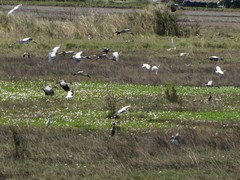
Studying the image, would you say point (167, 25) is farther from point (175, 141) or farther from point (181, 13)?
point (175, 141)

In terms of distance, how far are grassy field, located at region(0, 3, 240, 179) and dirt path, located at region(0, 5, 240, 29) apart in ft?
40.1

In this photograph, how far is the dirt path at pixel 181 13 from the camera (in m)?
47.1

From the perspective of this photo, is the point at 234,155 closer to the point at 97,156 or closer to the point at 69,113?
the point at 97,156

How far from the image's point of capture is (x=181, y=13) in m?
45.2

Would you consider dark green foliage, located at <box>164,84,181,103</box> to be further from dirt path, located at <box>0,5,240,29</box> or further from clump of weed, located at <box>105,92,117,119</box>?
dirt path, located at <box>0,5,240,29</box>

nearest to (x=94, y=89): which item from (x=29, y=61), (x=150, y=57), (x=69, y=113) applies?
(x=69, y=113)

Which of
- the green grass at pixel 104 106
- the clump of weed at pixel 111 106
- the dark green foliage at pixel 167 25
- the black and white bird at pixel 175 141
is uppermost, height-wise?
the black and white bird at pixel 175 141

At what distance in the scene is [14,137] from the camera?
12.8 m

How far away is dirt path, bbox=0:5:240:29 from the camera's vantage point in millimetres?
47094

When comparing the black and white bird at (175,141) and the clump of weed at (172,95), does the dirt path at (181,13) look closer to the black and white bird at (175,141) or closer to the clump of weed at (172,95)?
the clump of weed at (172,95)

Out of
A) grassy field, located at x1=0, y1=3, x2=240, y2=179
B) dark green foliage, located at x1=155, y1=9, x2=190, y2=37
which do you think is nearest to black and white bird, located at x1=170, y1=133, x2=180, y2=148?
grassy field, located at x1=0, y1=3, x2=240, y2=179

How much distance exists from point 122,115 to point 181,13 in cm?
2914

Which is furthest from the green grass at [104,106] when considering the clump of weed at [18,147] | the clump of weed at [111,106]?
the clump of weed at [18,147]

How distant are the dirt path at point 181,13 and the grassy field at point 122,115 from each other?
482 inches
